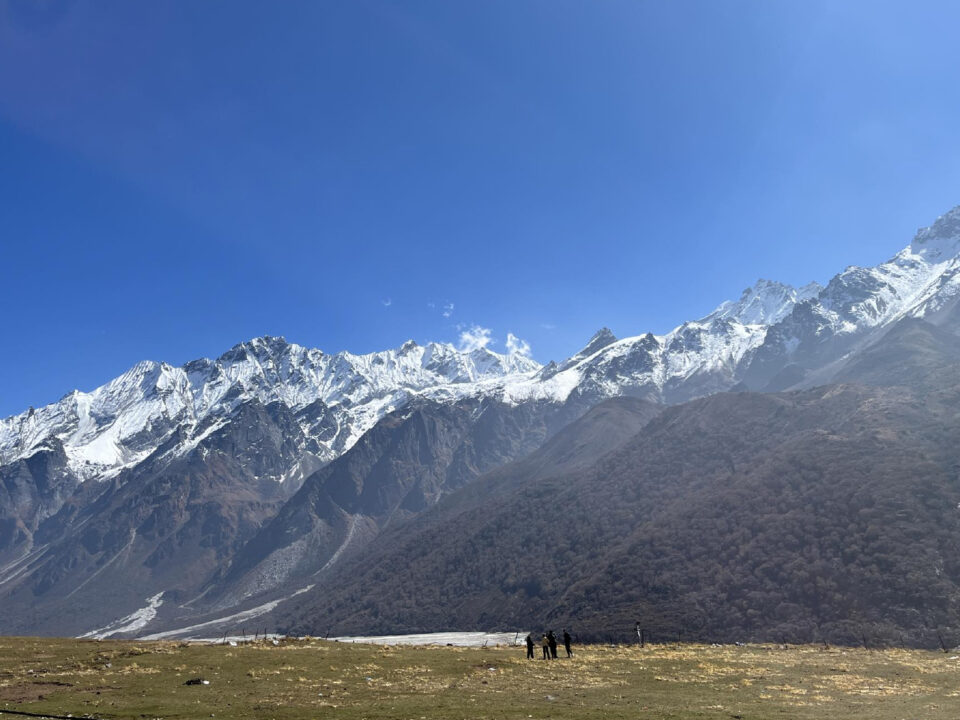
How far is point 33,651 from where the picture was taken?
61656mm

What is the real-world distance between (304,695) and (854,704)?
→ 32.6 meters

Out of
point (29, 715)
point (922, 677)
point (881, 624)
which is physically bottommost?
point (881, 624)

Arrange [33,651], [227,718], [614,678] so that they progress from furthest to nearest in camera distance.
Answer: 1. [33,651]
2. [614,678]
3. [227,718]

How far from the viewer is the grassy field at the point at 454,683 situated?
37312mm

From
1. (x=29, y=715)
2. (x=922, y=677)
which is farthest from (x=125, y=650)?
(x=922, y=677)

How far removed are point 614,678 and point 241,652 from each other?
32.5 metres

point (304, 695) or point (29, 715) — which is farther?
point (304, 695)

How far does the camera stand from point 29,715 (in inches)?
1416

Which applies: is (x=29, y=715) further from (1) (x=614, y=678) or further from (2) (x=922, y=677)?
(2) (x=922, y=677)

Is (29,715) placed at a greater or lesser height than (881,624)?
greater

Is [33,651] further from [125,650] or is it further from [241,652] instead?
[241,652]

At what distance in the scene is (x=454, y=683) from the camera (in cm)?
4794

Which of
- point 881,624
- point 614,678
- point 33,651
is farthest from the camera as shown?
point 881,624

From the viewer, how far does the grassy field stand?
37312 mm
